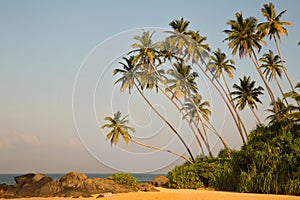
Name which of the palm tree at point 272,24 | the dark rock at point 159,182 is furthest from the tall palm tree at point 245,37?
the dark rock at point 159,182

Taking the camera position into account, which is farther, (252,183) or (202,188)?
(202,188)

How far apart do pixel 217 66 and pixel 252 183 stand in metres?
27.2

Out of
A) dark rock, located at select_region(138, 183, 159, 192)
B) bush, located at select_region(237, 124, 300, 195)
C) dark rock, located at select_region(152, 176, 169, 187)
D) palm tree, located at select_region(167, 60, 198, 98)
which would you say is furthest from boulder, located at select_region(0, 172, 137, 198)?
palm tree, located at select_region(167, 60, 198, 98)

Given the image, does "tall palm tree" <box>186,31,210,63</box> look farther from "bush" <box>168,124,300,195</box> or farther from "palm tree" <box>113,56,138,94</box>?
"bush" <box>168,124,300,195</box>

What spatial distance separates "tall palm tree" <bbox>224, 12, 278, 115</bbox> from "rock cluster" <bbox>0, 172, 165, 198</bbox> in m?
26.6

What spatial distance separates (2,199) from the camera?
20.8 metres

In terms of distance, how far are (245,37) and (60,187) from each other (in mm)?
30250

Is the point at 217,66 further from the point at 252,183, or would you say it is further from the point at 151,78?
the point at 252,183

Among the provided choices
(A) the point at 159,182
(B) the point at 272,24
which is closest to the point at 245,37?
(B) the point at 272,24

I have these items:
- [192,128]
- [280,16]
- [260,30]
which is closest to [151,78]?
[192,128]

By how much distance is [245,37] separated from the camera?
143 ft

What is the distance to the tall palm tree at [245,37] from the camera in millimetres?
43656

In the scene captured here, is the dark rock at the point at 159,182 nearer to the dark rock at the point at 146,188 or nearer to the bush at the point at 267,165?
the dark rock at the point at 146,188

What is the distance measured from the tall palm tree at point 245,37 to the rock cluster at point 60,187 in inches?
1049
